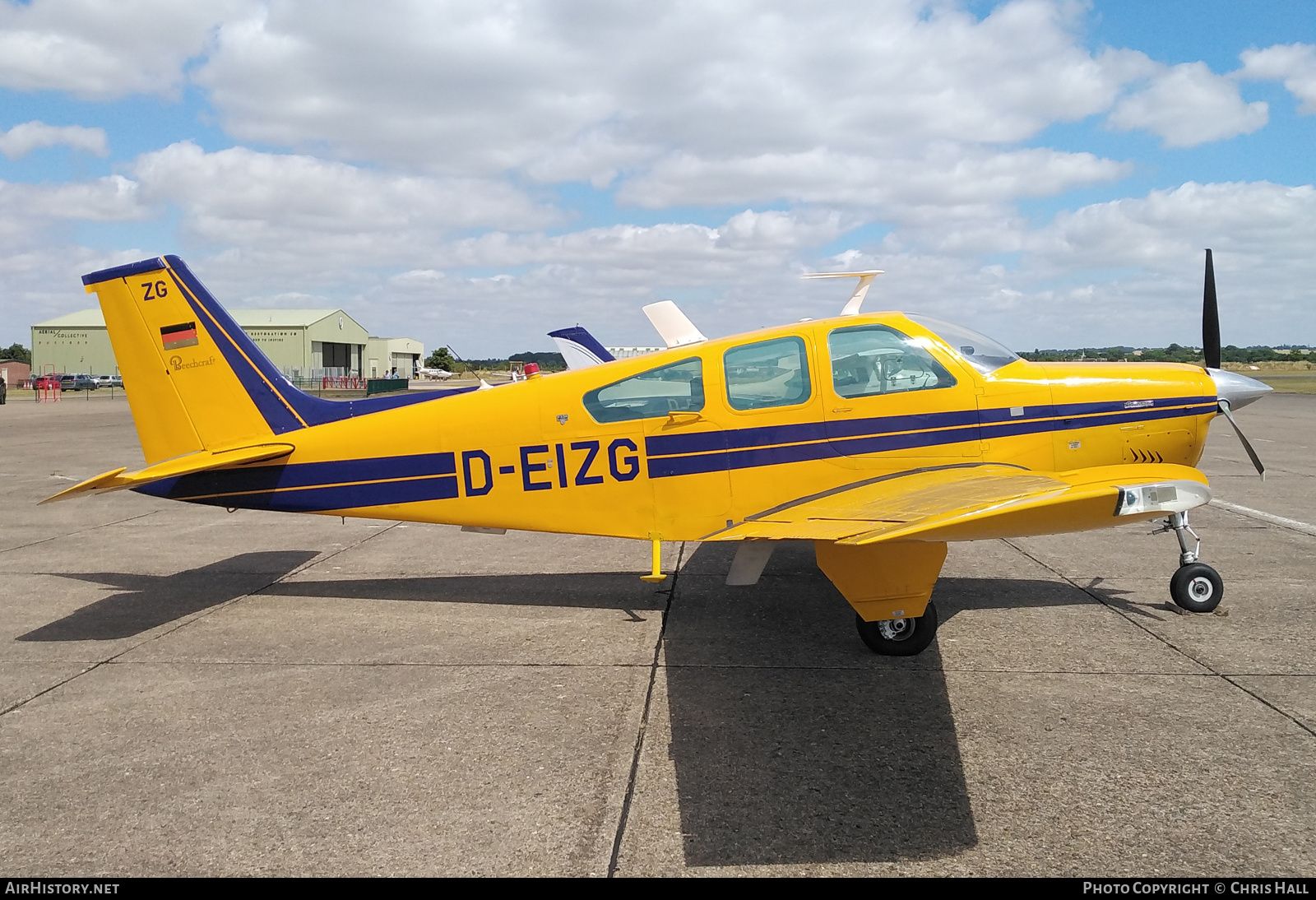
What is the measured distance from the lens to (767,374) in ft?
19.6

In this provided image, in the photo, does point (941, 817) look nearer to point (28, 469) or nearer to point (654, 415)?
point (654, 415)

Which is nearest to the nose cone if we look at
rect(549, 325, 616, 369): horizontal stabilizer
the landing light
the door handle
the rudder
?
the landing light

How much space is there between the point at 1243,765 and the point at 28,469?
18.9m

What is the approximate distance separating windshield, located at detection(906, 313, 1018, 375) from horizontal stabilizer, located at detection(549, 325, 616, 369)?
543 inches

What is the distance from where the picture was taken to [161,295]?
6793 millimetres

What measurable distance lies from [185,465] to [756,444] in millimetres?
4374

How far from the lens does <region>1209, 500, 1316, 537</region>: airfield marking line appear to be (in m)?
9.34

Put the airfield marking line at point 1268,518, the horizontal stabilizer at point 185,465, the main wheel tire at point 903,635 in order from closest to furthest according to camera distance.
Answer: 1. the main wheel tire at point 903,635
2. the horizontal stabilizer at point 185,465
3. the airfield marking line at point 1268,518

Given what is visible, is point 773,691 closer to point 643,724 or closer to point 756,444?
point 643,724

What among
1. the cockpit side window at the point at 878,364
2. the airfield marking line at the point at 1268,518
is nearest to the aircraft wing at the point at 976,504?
the cockpit side window at the point at 878,364

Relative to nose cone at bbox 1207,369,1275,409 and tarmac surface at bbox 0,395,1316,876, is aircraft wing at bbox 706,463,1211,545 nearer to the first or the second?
tarmac surface at bbox 0,395,1316,876

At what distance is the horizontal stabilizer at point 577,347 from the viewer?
19.5 metres

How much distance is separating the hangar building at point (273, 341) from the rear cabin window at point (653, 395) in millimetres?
67845

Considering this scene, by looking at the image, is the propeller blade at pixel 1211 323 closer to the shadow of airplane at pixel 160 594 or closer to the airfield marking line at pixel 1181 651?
the airfield marking line at pixel 1181 651
